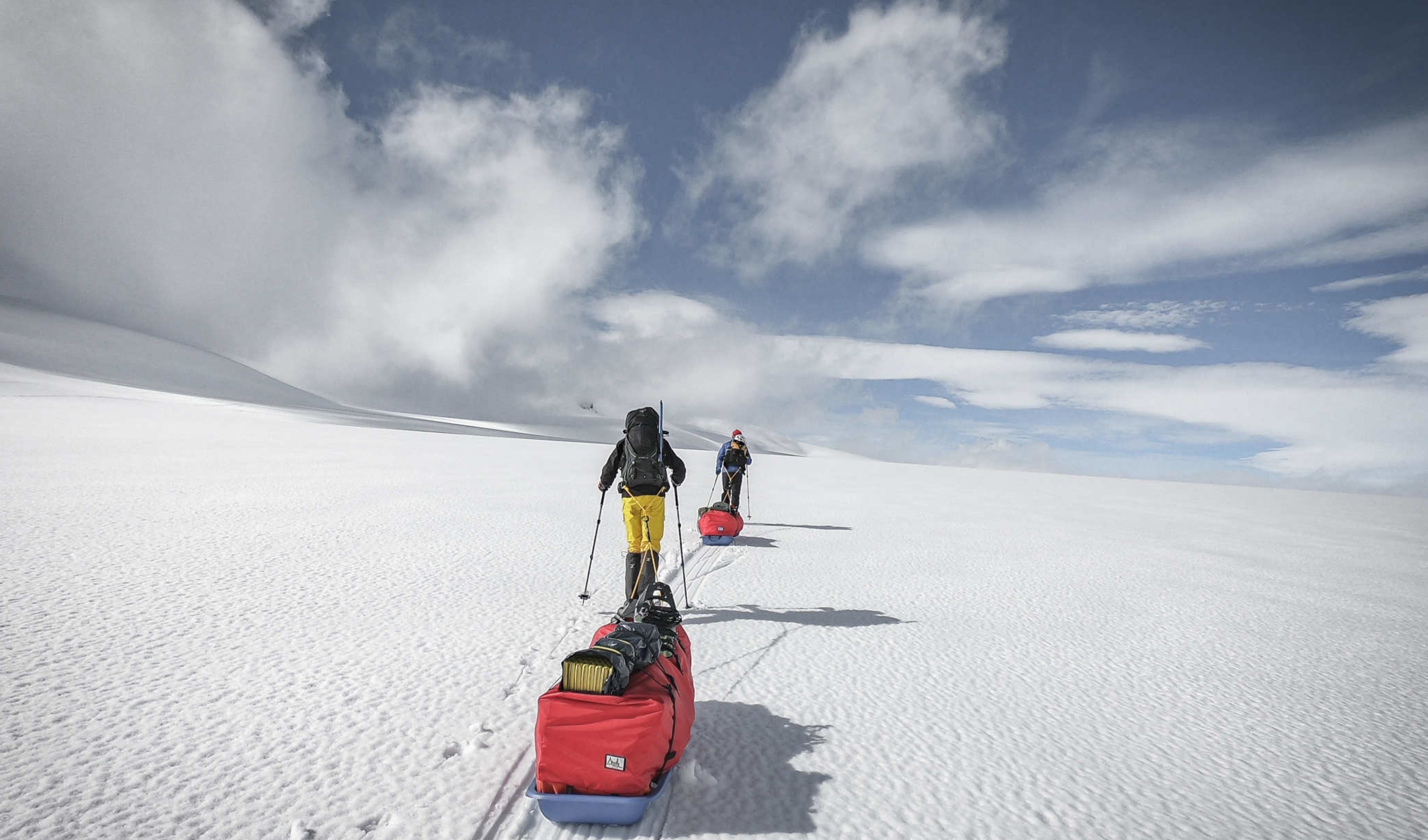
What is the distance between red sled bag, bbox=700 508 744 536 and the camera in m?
9.53

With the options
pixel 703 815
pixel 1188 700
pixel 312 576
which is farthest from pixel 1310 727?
pixel 312 576

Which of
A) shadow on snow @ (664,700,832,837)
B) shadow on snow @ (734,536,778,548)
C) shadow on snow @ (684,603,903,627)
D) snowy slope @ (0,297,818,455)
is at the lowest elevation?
shadow on snow @ (664,700,832,837)

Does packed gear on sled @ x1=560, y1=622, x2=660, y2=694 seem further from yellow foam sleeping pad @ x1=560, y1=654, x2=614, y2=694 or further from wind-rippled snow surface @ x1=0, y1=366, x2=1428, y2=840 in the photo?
wind-rippled snow surface @ x1=0, y1=366, x2=1428, y2=840

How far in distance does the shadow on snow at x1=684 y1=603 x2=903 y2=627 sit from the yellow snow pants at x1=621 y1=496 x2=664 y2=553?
905mm

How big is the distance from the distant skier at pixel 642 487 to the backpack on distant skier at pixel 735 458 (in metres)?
5.18

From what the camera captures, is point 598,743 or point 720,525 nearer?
point 598,743

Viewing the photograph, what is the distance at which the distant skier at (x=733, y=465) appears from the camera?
1120 cm

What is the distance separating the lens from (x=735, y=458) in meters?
11.3

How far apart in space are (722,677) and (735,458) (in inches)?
266

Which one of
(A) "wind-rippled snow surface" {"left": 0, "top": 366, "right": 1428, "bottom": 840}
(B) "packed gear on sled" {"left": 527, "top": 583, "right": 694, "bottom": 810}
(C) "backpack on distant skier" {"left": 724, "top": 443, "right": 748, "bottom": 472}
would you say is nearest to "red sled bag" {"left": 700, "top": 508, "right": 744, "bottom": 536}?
(A) "wind-rippled snow surface" {"left": 0, "top": 366, "right": 1428, "bottom": 840}

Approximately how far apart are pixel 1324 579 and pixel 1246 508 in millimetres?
16413

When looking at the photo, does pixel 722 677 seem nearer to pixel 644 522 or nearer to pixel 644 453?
pixel 644 522

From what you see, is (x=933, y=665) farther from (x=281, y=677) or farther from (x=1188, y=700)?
(x=281, y=677)

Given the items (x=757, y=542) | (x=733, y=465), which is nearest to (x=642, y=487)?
(x=757, y=542)
